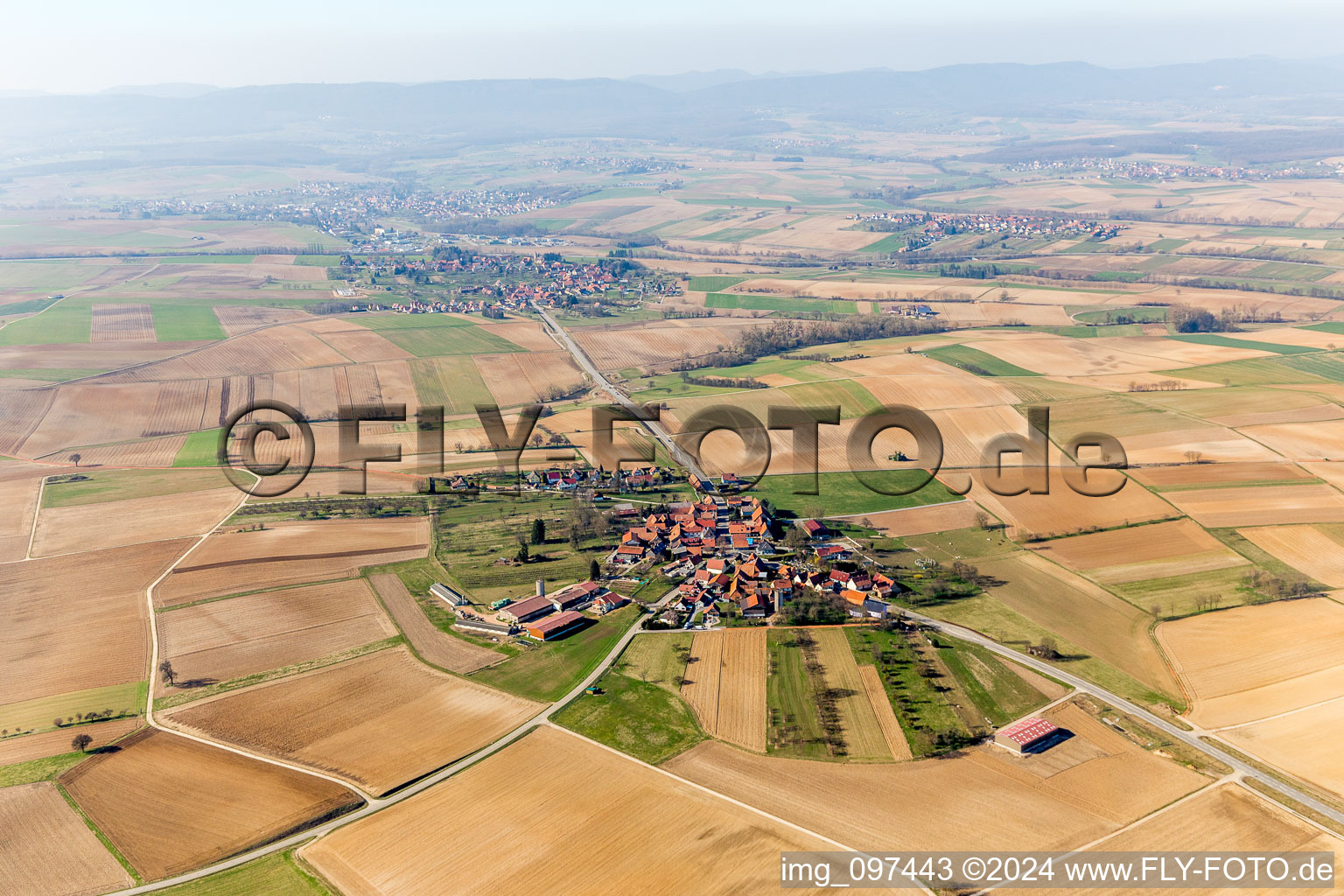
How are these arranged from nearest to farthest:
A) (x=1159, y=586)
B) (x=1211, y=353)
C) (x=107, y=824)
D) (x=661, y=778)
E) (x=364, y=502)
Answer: (x=107, y=824), (x=661, y=778), (x=1159, y=586), (x=364, y=502), (x=1211, y=353)

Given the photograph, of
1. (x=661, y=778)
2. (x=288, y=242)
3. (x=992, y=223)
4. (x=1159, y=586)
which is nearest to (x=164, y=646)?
(x=661, y=778)

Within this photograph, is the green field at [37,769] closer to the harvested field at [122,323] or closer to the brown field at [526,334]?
the brown field at [526,334]

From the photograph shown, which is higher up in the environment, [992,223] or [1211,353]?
[992,223]

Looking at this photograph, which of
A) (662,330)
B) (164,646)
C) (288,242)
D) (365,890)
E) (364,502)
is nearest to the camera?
(365,890)

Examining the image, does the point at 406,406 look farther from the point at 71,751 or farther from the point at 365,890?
the point at 365,890

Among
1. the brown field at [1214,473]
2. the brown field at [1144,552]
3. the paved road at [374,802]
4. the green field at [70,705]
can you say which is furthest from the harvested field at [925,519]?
the green field at [70,705]

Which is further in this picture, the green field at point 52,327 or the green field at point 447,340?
the green field at point 447,340
